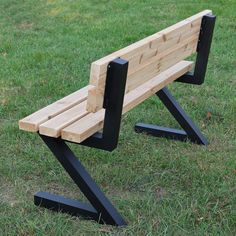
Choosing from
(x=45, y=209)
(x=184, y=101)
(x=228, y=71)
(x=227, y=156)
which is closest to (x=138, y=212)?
(x=45, y=209)

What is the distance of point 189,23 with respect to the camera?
329 cm

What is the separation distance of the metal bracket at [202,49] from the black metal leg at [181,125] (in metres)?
0.18

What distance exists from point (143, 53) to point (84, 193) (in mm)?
810

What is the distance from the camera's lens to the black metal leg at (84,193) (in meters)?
2.93

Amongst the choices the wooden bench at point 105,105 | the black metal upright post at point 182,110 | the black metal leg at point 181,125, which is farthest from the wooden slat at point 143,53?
the black metal leg at point 181,125

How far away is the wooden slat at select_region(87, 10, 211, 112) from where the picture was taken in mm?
2539

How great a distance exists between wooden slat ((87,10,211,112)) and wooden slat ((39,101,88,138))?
0.88ft

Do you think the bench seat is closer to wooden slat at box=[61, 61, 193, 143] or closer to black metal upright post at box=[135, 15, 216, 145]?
wooden slat at box=[61, 61, 193, 143]

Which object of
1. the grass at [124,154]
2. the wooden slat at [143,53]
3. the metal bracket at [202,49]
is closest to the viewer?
the wooden slat at [143,53]

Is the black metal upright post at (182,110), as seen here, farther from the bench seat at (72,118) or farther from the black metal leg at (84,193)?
the black metal leg at (84,193)

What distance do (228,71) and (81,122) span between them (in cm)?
298

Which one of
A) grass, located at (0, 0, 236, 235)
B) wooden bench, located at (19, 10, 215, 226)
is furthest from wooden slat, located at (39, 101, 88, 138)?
grass, located at (0, 0, 236, 235)

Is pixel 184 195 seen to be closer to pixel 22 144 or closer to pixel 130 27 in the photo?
pixel 22 144

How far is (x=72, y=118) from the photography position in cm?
296
